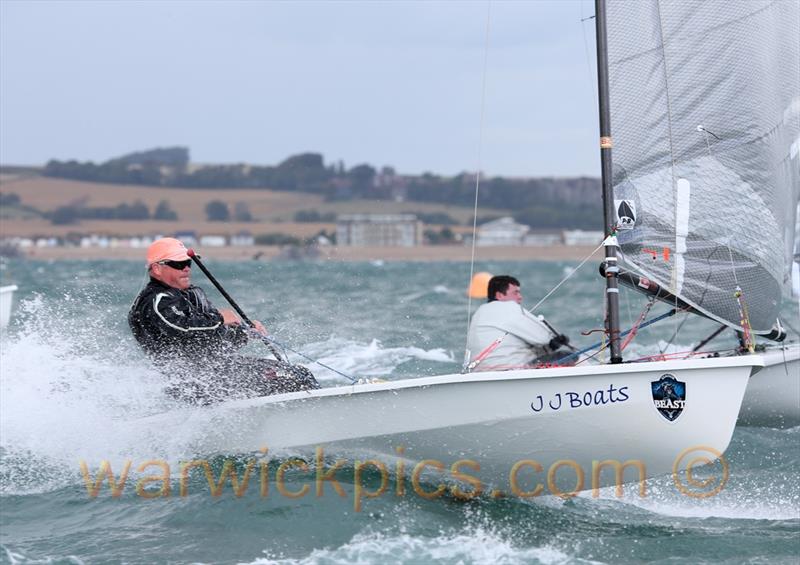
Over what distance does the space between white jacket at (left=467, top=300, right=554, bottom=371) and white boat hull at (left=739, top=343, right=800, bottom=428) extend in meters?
2.28

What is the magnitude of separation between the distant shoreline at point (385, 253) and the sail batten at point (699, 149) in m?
57.3

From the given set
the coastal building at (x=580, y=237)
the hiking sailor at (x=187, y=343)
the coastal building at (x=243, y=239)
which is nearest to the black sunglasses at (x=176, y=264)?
the hiking sailor at (x=187, y=343)

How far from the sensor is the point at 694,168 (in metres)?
6.43

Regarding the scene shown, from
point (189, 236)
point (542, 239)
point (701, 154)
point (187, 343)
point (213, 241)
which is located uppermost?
point (189, 236)

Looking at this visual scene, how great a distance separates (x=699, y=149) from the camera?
6453 mm

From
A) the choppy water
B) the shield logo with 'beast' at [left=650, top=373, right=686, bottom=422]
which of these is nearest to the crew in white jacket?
the choppy water

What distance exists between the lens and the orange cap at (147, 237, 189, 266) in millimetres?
6117

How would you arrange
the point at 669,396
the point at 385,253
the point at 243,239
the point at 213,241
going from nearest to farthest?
the point at 669,396 < the point at 385,253 < the point at 243,239 < the point at 213,241

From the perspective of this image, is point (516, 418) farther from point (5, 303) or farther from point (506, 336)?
point (5, 303)

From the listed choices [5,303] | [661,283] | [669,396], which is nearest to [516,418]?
[669,396]

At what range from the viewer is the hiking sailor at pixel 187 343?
6062 millimetres

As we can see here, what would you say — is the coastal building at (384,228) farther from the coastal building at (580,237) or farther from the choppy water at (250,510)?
the choppy water at (250,510)

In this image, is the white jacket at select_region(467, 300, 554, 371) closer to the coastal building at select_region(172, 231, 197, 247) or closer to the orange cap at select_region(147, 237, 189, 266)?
the orange cap at select_region(147, 237, 189, 266)

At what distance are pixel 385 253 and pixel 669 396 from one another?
68.8 m
